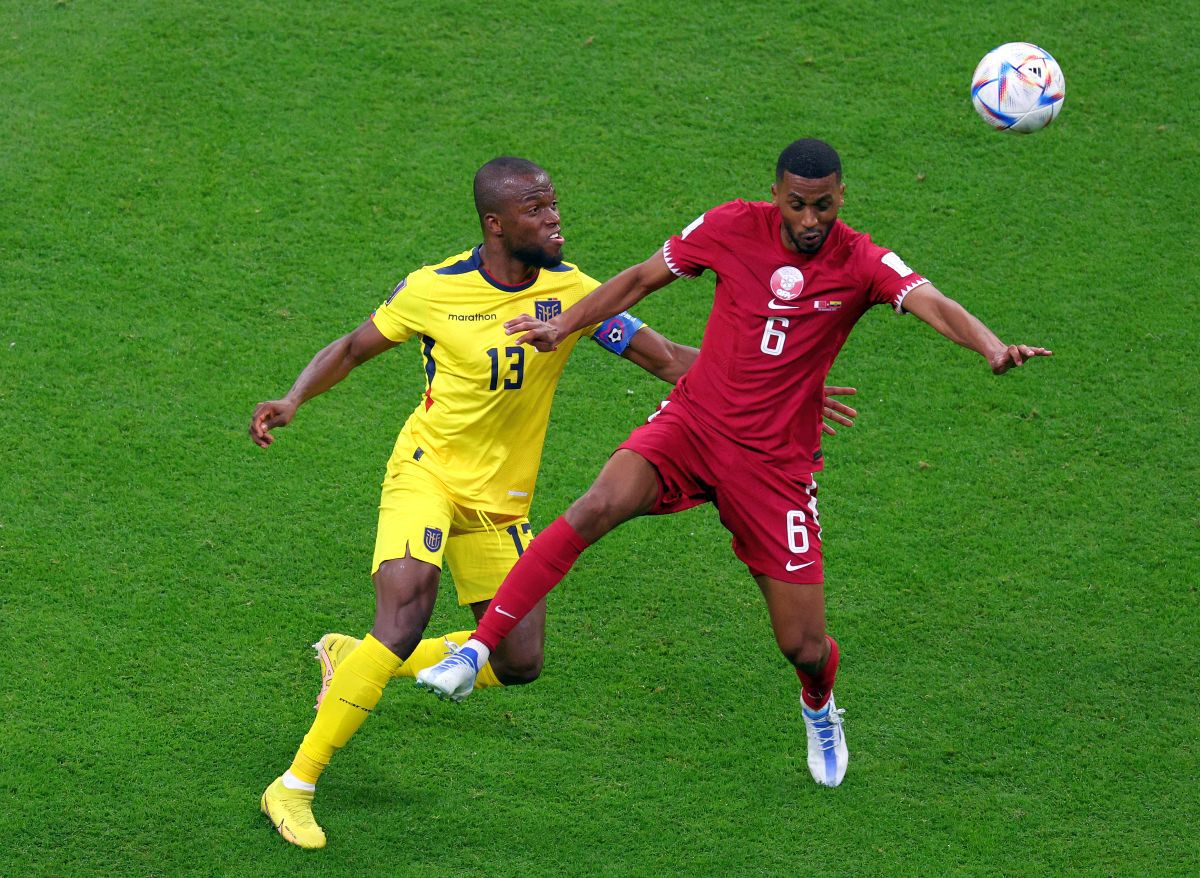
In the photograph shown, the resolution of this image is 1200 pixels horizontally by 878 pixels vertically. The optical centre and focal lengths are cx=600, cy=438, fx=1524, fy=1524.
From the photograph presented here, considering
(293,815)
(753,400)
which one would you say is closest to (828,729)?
(753,400)

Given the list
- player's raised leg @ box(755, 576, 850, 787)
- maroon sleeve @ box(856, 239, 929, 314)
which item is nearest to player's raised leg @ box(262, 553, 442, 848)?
player's raised leg @ box(755, 576, 850, 787)

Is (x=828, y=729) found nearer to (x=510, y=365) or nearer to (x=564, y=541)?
(x=564, y=541)

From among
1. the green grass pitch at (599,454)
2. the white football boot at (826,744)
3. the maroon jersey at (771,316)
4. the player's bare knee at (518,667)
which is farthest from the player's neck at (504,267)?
the white football boot at (826,744)

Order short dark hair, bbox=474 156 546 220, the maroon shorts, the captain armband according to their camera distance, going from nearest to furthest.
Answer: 1. the maroon shorts
2. short dark hair, bbox=474 156 546 220
3. the captain armband

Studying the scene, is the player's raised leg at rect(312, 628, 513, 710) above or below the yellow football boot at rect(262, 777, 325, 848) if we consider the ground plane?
above

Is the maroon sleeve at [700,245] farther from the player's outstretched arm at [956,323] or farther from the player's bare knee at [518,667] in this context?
the player's bare knee at [518,667]

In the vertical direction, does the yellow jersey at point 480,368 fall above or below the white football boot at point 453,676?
above

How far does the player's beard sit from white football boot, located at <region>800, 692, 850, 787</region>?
7.39ft

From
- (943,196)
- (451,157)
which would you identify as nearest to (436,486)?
(451,157)

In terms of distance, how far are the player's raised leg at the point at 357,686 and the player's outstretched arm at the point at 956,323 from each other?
225 cm

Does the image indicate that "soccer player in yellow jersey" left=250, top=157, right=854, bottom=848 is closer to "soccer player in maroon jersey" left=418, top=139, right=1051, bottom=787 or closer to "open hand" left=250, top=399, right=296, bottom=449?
"open hand" left=250, top=399, right=296, bottom=449

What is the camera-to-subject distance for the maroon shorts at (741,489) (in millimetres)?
6238

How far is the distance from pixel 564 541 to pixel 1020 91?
3274mm

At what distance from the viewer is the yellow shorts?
252 inches
